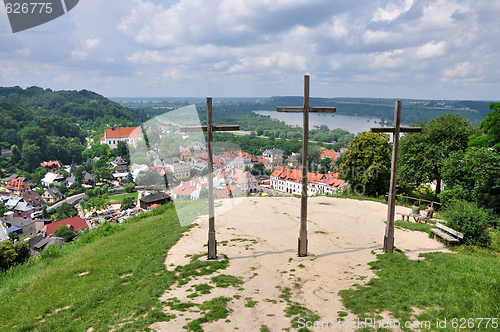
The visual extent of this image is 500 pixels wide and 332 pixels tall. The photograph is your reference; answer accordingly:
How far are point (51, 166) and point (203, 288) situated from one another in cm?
9701

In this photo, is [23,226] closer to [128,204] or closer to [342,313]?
[128,204]

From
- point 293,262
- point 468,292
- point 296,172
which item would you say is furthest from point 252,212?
point 296,172

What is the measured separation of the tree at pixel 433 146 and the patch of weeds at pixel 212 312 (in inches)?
673

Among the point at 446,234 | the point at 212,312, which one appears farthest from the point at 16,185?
the point at 446,234

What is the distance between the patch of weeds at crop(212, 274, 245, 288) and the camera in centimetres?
684

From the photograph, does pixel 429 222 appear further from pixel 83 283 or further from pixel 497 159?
pixel 83 283

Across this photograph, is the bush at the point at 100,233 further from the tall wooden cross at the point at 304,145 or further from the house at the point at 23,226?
the house at the point at 23,226

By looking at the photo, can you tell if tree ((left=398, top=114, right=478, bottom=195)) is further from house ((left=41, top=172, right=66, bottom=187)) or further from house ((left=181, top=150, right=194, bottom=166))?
house ((left=41, top=172, right=66, bottom=187))

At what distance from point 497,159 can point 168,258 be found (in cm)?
1347

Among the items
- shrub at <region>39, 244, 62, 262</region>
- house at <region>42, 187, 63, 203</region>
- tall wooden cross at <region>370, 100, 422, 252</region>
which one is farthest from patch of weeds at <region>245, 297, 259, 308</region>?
house at <region>42, 187, 63, 203</region>

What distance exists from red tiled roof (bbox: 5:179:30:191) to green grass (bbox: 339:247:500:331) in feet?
257

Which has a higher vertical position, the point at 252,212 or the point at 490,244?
the point at 490,244

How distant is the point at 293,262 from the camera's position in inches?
332

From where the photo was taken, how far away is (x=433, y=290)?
19.3 ft
